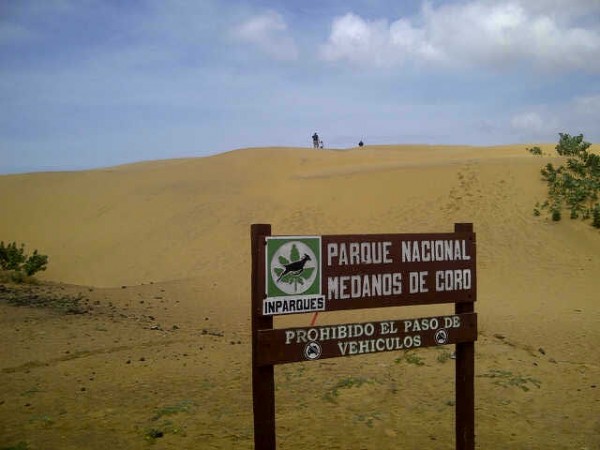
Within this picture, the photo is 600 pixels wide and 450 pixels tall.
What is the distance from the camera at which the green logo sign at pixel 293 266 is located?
3.73m

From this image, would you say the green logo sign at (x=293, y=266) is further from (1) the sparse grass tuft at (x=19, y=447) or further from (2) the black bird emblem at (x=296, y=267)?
(1) the sparse grass tuft at (x=19, y=447)

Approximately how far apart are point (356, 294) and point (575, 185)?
1576cm

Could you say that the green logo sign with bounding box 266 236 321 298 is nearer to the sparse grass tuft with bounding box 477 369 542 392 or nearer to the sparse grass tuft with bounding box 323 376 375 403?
the sparse grass tuft with bounding box 323 376 375 403

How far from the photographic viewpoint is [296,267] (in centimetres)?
381

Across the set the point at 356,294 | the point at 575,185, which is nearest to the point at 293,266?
the point at 356,294

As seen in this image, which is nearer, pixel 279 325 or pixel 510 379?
pixel 510 379

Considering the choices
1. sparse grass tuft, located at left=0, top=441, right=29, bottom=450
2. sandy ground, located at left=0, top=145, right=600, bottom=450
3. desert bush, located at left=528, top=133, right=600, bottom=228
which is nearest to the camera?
sparse grass tuft, located at left=0, top=441, right=29, bottom=450

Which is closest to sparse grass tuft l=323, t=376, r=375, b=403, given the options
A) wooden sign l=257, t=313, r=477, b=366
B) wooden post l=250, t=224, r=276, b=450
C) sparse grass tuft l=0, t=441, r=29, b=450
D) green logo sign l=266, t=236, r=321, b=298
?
wooden sign l=257, t=313, r=477, b=366

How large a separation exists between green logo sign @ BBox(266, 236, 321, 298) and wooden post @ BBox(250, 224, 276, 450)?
2.1 inches

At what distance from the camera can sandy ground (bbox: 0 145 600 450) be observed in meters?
5.44

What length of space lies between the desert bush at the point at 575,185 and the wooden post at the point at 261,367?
1464 cm

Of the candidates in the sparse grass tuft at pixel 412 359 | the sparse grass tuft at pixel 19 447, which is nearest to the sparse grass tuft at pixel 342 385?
the sparse grass tuft at pixel 412 359

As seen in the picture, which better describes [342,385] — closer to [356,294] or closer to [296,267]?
[356,294]

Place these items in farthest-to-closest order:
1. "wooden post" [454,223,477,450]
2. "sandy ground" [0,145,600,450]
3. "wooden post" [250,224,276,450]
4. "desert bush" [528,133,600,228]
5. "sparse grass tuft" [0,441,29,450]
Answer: "desert bush" [528,133,600,228]
"sandy ground" [0,145,600,450]
"sparse grass tuft" [0,441,29,450]
"wooden post" [454,223,477,450]
"wooden post" [250,224,276,450]
